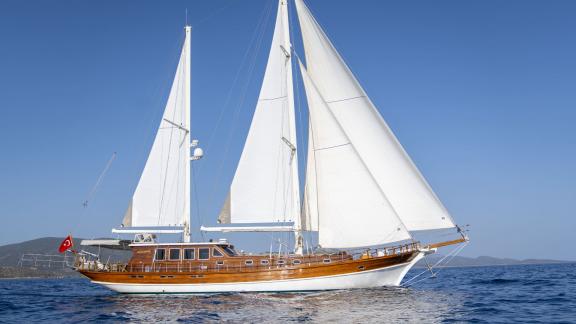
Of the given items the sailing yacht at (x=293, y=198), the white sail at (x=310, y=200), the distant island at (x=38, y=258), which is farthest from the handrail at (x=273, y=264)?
the distant island at (x=38, y=258)

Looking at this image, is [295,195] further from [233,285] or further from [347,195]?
[233,285]

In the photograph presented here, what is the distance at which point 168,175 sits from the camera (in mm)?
29281

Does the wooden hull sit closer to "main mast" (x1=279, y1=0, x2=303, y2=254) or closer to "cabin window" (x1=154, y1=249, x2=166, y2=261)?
"cabin window" (x1=154, y1=249, x2=166, y2=261)

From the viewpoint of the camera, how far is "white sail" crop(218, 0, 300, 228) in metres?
27.5

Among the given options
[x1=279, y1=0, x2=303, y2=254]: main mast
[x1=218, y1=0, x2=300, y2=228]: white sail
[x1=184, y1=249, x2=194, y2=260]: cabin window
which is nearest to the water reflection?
[x1=184, y1=249, x2=194, y2=260]: cabin window

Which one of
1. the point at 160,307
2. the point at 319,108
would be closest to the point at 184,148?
the point at 319,108

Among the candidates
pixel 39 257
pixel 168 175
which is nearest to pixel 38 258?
pixel 39 257

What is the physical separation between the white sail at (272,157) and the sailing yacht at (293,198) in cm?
6

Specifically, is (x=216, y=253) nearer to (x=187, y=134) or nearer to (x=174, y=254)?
(x=174, y=254)

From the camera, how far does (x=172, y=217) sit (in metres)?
29.1

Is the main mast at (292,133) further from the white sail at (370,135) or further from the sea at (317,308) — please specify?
the sea at (317,308)

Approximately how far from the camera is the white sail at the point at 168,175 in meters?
29.1

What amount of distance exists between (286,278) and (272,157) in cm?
668

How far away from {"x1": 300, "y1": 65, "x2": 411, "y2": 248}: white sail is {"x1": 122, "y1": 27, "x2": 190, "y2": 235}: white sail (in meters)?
7.88
